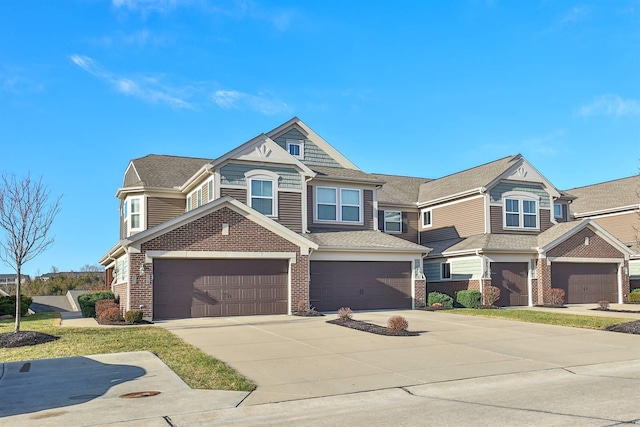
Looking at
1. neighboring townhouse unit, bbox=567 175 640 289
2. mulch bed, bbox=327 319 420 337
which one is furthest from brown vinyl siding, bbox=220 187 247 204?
neighboring townhouse unit, bbox=567 175 640 289

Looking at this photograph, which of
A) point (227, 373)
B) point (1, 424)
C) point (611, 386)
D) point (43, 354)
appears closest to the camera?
point (1, 424)

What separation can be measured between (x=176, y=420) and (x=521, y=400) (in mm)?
Result: 5232

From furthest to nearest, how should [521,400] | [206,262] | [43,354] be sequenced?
[206,262] → [43,354] → [521,400]

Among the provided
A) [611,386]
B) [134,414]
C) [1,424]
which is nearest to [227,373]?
[134,414]

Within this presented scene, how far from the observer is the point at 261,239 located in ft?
76.4

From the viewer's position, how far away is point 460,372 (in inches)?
466

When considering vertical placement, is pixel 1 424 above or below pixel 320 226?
below

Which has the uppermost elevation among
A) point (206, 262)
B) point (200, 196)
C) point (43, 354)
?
point (200, 196)

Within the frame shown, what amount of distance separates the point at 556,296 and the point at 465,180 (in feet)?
27.5

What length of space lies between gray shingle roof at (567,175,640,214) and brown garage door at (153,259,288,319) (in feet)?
81.0

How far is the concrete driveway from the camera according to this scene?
11.2 meters

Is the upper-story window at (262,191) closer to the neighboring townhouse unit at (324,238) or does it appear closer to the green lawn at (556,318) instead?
the neighboring townhouse unit at (324,238)

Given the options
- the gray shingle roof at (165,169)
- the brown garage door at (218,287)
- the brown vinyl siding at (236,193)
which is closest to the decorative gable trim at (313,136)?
the brown vinyl siding at (236,193)

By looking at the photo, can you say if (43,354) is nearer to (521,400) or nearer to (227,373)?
(227,373)
